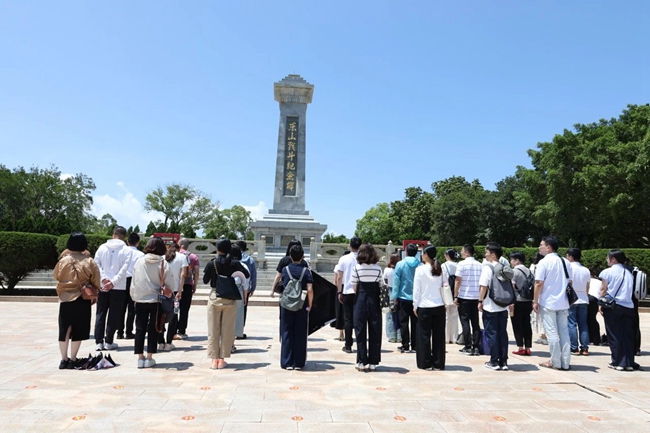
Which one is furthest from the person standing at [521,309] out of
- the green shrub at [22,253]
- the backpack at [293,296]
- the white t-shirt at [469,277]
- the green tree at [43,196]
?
the green tree at [43,196]

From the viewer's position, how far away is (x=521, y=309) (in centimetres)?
723

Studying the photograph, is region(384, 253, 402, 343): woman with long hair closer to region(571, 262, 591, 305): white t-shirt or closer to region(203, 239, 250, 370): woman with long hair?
region(571, 262, 591, 305): white t-shirt

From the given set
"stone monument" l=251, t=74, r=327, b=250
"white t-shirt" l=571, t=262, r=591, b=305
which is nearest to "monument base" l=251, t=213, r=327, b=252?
"stone monument" l=251, t=74, r=327, b=250

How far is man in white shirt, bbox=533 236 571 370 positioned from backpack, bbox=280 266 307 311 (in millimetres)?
3164

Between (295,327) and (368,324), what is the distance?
0.94m

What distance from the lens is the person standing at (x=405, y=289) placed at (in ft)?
23.5

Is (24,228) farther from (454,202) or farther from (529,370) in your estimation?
(454,202)

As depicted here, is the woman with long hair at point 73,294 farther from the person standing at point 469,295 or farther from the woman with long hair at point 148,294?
the person standing at point 469,295

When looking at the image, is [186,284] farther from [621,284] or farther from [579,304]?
[621,284]

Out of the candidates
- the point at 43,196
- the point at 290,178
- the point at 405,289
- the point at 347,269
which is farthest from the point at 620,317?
the point at 43,196

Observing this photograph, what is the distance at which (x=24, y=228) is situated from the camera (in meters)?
22.9

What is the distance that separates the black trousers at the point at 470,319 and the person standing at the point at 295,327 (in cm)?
275

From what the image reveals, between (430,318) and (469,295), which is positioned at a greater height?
(469,295)

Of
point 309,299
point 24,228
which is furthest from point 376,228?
point 309,299
